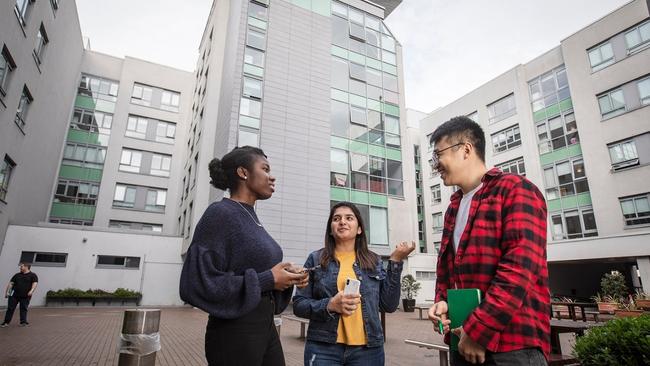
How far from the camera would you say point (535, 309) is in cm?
176

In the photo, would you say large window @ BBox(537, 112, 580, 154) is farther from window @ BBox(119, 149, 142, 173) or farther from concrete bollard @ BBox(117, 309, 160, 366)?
window @ BBox(119, 149, 142, 173)

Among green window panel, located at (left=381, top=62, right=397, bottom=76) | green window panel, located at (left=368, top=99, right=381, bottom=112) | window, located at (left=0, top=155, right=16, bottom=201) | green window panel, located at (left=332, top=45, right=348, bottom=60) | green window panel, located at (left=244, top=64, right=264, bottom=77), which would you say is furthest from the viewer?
green window panel, located at (left=381, top=62, right=397, bottom=76)

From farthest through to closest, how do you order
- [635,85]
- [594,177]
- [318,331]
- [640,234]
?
[594,177] < [635,85] < [640,234] < [318,331]

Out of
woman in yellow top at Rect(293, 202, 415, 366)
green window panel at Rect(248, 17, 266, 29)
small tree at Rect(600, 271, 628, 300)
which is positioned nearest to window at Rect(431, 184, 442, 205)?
small tree at Rect(600, 271, 628, 300)

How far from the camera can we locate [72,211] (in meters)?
28.7

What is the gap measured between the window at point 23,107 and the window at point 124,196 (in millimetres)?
13398

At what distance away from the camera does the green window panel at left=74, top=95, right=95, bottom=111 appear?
3062 cm

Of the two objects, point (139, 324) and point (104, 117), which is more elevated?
point (104, 117)

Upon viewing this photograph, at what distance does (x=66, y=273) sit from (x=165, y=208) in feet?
32.9

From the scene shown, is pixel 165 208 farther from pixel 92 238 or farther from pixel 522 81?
pixel 522 81

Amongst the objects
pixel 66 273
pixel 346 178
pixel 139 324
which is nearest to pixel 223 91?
pixel 346 178

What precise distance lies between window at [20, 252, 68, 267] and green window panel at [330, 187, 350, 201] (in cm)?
1750

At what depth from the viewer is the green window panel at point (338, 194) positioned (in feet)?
73.0

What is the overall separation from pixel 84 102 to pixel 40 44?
14.1 m
